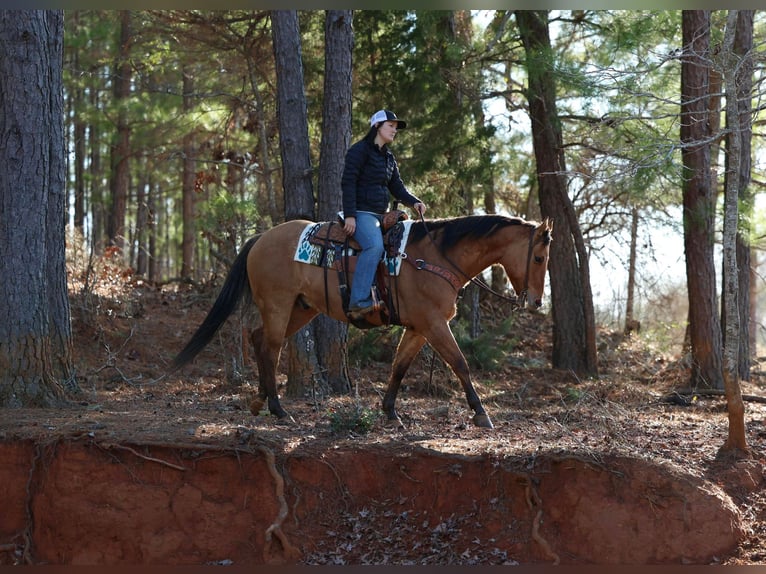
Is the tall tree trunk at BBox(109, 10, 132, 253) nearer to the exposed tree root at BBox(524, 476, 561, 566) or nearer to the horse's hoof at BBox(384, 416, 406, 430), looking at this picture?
the horse's hoof at BBox(384, 416, 406, 430)

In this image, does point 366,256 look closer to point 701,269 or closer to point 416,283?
point 416,283

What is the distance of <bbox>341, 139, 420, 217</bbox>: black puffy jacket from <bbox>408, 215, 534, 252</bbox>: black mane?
1.35ft

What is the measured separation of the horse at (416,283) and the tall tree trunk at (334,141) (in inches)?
81.5

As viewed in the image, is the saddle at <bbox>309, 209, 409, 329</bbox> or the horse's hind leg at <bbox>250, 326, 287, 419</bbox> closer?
the saddle at <bbox>309, 209, 409, 329</bbox>

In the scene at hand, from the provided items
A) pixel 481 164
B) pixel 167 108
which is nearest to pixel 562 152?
pixel 481 164

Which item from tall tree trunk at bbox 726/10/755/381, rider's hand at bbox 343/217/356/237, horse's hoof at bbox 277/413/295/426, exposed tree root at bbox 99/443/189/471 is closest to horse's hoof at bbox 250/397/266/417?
horse's hoof at bbox 277/413/295/426

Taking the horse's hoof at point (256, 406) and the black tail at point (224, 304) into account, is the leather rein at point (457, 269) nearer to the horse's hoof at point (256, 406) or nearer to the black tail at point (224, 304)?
the black tail at point (224, 304)

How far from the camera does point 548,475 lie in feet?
23.4

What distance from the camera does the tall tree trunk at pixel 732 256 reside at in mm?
7312

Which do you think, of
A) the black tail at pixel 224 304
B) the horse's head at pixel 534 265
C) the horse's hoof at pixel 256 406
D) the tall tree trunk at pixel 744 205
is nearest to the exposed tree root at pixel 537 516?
the horse's head at pixel 534 265

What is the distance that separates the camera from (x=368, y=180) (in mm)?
8711

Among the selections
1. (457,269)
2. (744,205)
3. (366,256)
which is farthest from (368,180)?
(744,205)

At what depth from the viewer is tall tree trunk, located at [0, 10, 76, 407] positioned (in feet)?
29.7

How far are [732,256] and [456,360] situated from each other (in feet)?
9.31
